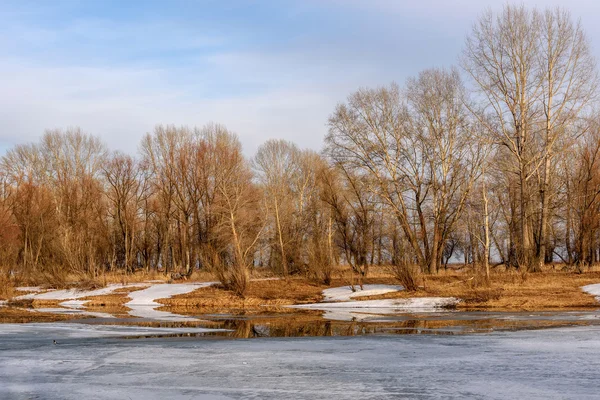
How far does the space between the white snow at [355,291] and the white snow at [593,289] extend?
7.99 meters

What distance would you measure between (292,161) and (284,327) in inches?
1904

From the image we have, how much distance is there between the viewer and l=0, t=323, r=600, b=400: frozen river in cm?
→ 786

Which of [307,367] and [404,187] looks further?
[404,187]

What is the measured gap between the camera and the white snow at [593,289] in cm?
2473

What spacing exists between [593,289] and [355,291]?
34.1ft

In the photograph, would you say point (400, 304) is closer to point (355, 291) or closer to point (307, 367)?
point (355, 291)

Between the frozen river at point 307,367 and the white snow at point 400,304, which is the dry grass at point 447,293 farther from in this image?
the frozen river at point 307,367

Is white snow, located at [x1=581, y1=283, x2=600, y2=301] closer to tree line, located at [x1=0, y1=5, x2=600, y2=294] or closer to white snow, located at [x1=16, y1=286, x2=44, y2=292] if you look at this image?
tree line, located at [x1=0, y1=5, x2=600, y2=294]

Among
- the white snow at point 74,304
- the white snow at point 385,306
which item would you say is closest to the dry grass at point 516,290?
the white snow at point 385,306

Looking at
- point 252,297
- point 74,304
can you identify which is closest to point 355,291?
point 252,297

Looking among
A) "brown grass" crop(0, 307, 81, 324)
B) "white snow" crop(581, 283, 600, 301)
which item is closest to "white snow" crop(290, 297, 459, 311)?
"white snow" crop(581, 283, 600, 301)

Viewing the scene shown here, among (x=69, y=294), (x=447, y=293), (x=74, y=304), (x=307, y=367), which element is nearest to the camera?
(x=307, y=367)

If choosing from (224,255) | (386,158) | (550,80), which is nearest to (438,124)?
(386,158)

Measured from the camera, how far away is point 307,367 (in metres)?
9.82
